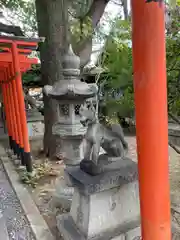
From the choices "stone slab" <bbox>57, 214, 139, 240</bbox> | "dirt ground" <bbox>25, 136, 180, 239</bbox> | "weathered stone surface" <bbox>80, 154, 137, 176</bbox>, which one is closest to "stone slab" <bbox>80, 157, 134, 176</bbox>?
"weathered stone surface" <bbox>80, 154, 137, 176</bbox>

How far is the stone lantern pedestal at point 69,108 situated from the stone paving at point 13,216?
1.84 feet

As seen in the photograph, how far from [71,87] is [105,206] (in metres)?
1.50

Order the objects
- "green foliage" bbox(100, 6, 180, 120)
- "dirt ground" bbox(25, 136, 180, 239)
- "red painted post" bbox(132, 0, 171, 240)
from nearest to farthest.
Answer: "red painted post" bbox(132, 0, 171, 240), "green foliage" bbox(100, 6, 180, 120), "dirt ground" bbox(25, 136, 180, 239)

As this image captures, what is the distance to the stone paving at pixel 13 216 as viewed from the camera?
228 centimetres

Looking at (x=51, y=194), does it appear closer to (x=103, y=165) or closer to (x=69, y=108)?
(x=69, y=108)

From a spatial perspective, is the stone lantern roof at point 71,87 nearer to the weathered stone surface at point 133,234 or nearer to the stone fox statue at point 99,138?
the stone fox statue at point 99,138

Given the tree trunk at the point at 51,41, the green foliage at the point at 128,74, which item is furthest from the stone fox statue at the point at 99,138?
the tree trunk at the point at 51,41

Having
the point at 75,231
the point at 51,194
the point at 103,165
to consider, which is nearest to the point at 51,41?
the point at 51,194

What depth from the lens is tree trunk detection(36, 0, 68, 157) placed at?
4671mm

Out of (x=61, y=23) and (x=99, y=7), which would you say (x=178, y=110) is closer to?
(x=61, y=23)

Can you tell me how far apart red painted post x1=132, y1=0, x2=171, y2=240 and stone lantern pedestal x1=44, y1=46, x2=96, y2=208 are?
1.67 metres

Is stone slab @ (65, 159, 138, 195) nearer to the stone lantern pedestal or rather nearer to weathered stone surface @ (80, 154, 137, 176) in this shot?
weathered stone surface @ (80, 154, 137, 176)

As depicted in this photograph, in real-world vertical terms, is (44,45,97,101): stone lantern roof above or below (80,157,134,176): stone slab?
above

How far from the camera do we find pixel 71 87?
2.78m
